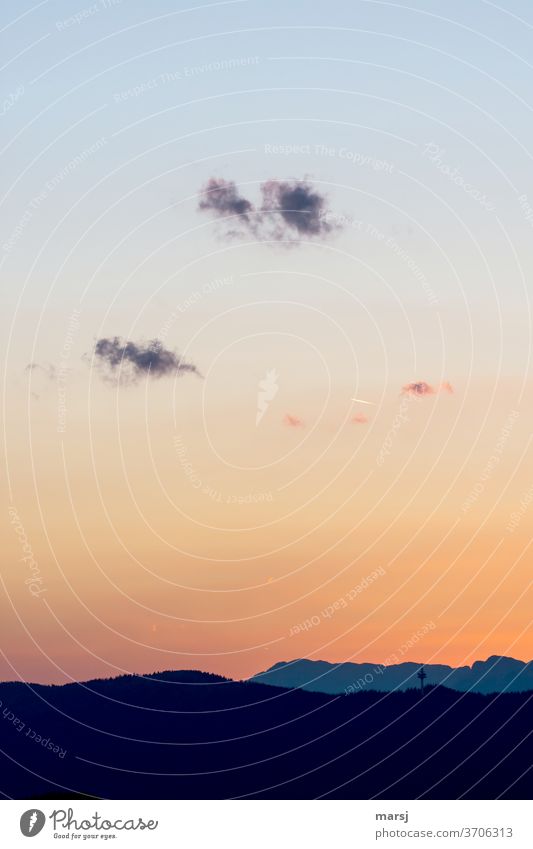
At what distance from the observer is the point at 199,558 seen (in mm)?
102688

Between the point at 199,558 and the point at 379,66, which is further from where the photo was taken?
the point at 199,558
